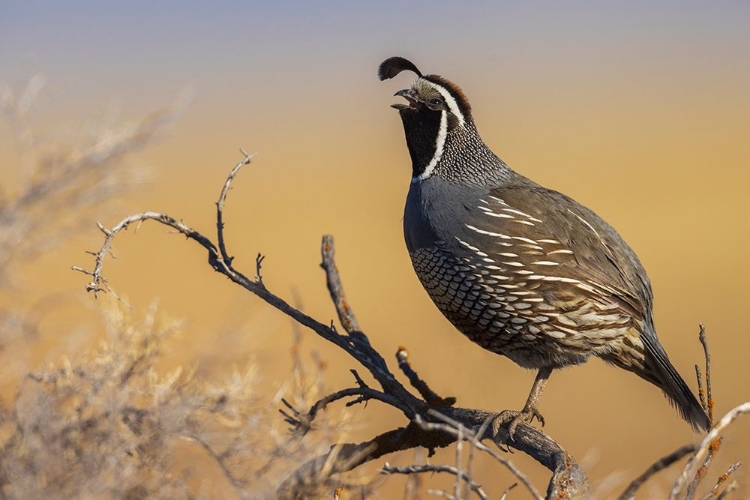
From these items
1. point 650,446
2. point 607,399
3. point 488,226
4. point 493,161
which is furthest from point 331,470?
point 607,399

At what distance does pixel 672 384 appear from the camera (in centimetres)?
388

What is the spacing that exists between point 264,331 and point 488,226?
1445 millimetres

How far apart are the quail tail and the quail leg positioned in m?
0.41

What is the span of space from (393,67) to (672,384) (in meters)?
1.76

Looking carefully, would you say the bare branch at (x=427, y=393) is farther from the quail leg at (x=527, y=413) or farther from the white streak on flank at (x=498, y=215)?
the white streak on flank at (x=498, y=215)

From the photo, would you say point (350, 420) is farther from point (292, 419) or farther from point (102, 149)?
point (102, 149)

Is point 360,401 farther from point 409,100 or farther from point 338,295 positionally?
point 409,100

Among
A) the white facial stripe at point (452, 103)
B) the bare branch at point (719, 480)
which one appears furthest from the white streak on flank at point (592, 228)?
the bare branch at point (719, 480)

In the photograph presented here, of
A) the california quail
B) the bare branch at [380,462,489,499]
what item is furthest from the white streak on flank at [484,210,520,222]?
the bare branch at [380,462,489,499]

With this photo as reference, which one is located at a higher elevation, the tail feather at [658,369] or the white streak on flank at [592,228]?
the white streak on flank at [592,228]

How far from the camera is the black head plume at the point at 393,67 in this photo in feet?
13.8

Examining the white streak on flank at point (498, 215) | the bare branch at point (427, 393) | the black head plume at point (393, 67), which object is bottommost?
the bare branch at point (427, 393)

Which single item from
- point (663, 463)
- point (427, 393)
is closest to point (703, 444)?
point (663, 463)

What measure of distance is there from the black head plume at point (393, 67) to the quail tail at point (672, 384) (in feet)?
4.90
